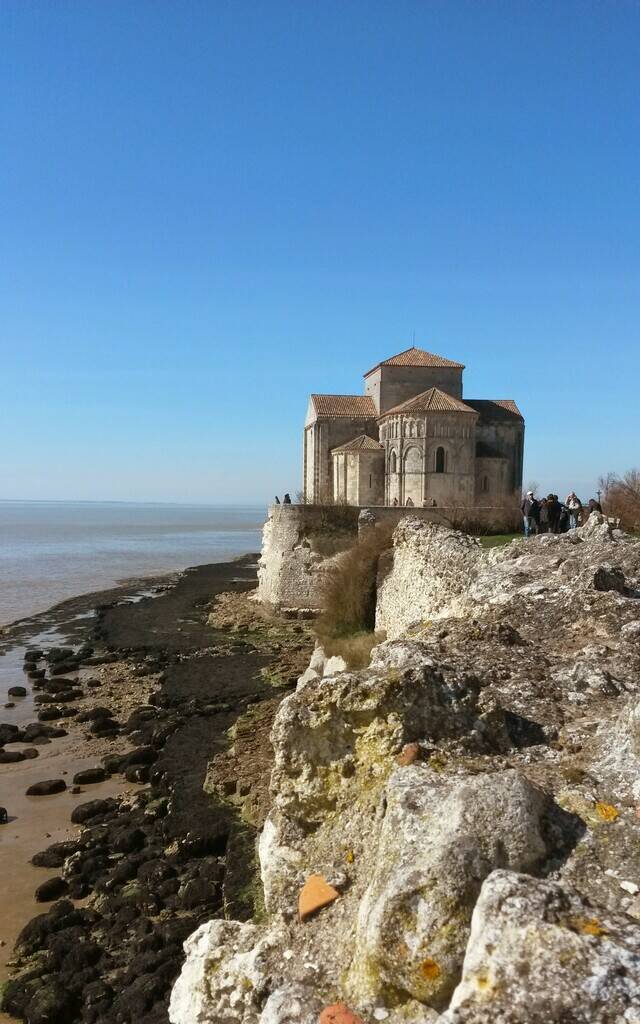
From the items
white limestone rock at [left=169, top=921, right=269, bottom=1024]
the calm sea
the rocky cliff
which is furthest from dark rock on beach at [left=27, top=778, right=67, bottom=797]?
the calm sea

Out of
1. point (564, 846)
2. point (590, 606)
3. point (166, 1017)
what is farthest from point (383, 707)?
point (166, 1017)

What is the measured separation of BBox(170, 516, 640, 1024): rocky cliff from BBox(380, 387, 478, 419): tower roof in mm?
31306

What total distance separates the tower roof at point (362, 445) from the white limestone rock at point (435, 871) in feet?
114

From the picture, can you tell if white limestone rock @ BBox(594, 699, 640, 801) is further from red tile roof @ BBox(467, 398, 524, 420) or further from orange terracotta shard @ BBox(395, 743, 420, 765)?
red tile roof @ BBox(467, 398, 524, 420)

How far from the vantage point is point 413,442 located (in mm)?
36219

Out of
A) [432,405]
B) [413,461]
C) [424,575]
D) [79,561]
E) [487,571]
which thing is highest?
[432,405]

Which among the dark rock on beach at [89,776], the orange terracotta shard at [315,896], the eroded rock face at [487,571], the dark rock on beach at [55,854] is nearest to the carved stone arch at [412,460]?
the eroded rock face at [487,571]

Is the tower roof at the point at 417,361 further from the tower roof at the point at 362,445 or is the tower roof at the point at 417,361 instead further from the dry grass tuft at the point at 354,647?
the dry grass tuft at the point at 354,647

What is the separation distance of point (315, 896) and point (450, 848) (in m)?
0.99

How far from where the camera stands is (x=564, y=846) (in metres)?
3.19

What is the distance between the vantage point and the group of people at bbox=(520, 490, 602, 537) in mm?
18328

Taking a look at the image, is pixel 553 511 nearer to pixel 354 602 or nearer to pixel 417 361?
pixel 354 602

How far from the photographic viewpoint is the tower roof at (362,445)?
37.8 m

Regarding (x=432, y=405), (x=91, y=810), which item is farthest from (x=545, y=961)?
(x=432, y=405)
